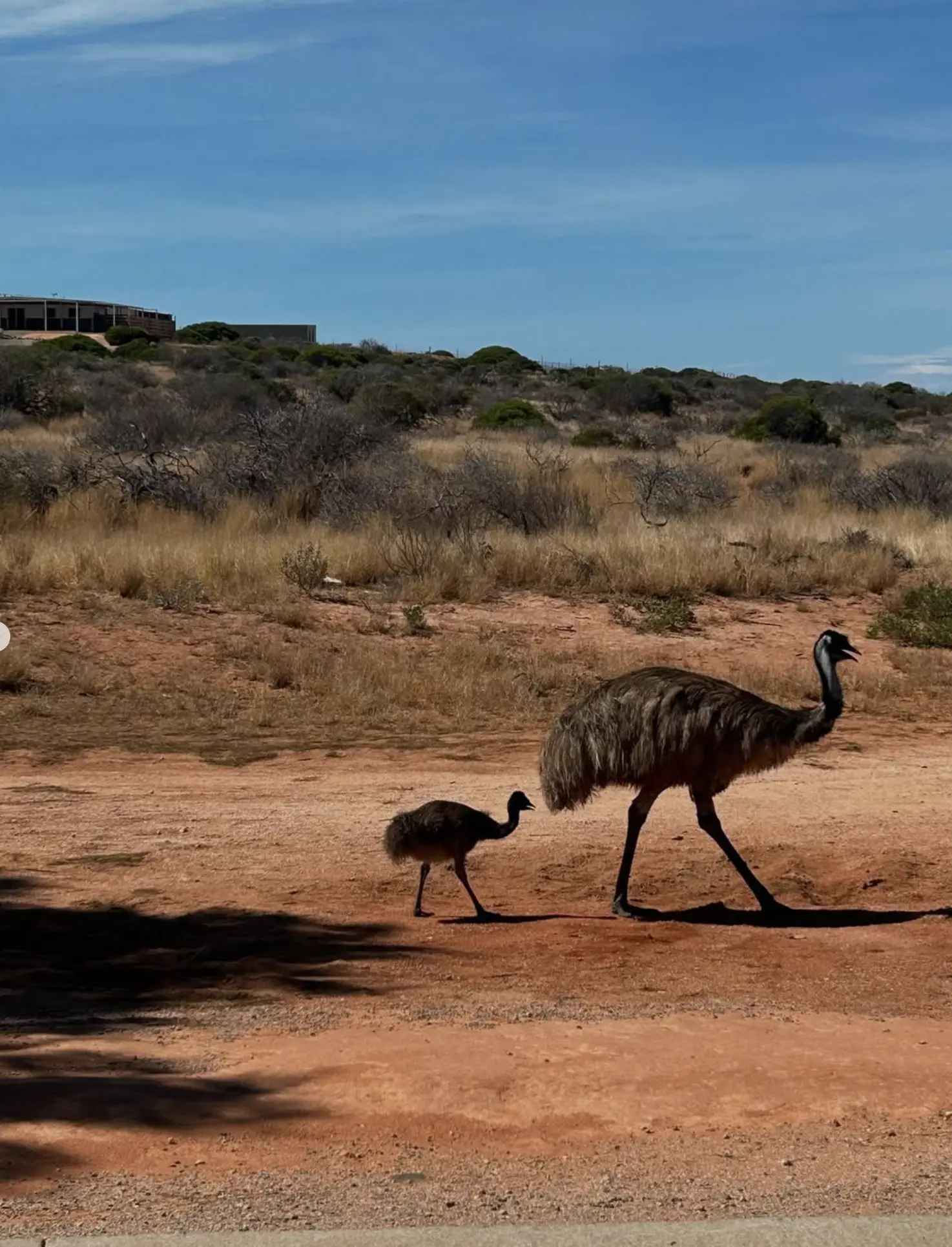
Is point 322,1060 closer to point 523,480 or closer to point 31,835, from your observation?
point 31,835

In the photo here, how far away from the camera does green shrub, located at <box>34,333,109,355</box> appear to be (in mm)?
59594

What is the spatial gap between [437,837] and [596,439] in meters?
31.7

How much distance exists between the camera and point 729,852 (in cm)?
886

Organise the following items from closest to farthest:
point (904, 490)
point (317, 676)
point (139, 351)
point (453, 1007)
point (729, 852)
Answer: point (453, 1007) < point (729, 852) < point (317, 676) < point (904, 490) < point (139, 351)

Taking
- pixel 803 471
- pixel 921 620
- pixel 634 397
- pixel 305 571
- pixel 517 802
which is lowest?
pixel 517 802

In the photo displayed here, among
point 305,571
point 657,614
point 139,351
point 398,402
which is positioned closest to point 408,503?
point 305,571

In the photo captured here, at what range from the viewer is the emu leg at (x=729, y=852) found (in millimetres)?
8750

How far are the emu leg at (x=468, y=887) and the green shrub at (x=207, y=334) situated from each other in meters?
72.0

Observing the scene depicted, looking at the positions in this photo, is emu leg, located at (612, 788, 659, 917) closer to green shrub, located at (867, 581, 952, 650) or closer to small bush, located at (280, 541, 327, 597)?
green shrub, located at (867, 581, 952, 650)

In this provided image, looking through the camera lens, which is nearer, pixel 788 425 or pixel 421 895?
pixel 421 895

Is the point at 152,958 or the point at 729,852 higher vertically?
the point at 729,852

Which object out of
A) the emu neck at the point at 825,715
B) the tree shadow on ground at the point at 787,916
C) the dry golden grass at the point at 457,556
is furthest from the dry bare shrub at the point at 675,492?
the tree shadow on ground at the point at 787,916

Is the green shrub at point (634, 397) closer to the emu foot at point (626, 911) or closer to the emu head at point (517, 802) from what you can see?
the emu head at point (517, 802)

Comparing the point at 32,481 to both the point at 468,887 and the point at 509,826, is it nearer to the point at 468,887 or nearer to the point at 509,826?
the point at 509,826
